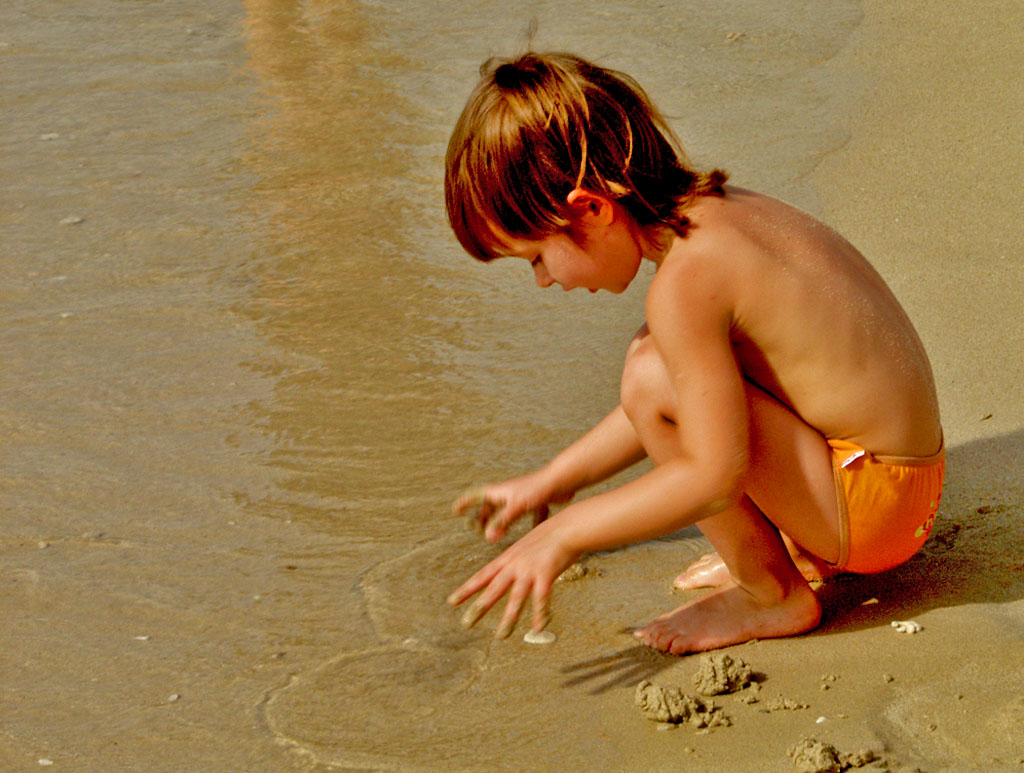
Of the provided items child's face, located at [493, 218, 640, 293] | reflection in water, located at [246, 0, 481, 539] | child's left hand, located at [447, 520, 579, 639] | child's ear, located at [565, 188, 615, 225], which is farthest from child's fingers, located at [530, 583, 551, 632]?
reflection in water, located at [246, 0, 481, 539]

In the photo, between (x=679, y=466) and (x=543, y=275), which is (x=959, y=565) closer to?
(x=679, y=466)

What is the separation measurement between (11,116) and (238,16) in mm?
1680

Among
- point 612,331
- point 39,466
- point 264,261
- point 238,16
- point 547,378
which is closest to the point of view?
point 39,466

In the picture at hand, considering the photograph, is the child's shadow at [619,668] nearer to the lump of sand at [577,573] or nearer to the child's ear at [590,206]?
the lump of sand at [577,573]

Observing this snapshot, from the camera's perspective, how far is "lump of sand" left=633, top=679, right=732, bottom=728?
2.10 m

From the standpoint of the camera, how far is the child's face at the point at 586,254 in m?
2.17

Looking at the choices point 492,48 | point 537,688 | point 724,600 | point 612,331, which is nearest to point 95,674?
point 537,688

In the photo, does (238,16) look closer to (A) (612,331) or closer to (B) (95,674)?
→ (A) (612,331)

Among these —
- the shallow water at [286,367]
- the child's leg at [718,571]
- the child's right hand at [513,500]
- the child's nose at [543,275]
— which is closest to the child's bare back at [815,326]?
the child's nose at [543,275]

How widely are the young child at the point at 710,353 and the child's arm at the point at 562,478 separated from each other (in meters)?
0.21

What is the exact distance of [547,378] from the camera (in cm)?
344

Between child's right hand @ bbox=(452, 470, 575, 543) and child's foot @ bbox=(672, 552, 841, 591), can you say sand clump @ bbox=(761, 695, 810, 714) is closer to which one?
child's foot @ bbox=(672, 552, 841, 591)

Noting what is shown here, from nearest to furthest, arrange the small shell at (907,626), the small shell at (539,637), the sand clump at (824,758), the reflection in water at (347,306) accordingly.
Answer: the sand clump at (824,758) < the small shell at (907,626) < the small shell at (539,637) < the reflection in water at (347,306)

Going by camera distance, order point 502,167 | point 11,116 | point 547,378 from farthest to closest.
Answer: point 11,116, point 547,378, point 502,167
